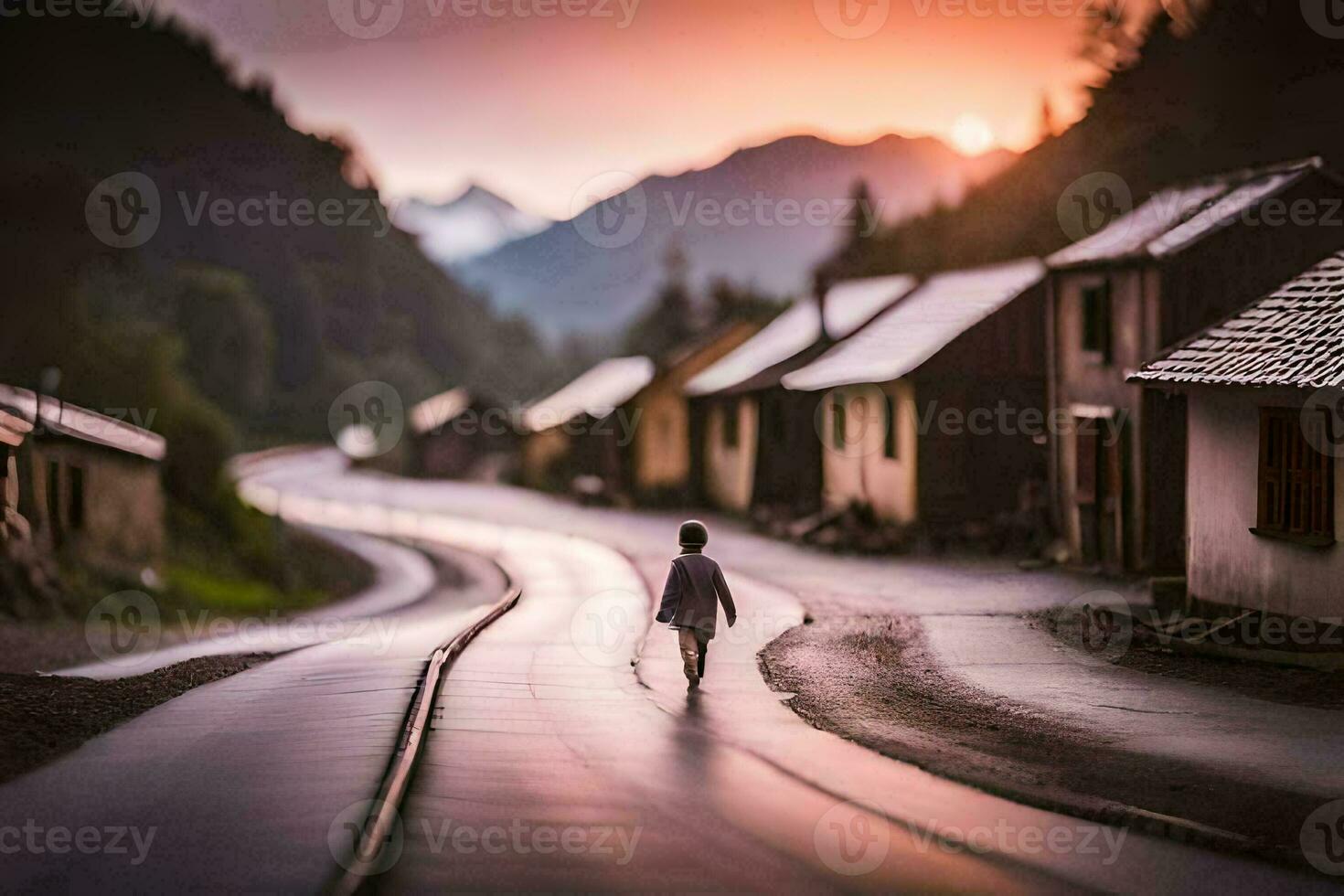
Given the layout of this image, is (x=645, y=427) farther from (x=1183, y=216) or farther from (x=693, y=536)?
(x=693, y=536)

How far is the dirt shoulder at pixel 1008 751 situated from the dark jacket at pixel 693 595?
1.19 m

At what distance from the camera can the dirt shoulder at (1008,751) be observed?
8.92 metres

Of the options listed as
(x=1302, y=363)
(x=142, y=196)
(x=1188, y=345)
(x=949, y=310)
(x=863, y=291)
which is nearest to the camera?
(x=1302, y=363)

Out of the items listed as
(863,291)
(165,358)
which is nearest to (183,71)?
(165,358)

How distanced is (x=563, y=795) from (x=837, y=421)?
24.2 metres

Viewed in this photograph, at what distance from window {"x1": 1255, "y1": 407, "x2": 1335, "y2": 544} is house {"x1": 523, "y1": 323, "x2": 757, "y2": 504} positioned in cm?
2651

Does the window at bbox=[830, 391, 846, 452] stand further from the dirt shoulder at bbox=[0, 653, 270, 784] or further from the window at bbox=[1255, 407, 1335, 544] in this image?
the dirt shoulder at bbox=[0, 653, 270, 784]

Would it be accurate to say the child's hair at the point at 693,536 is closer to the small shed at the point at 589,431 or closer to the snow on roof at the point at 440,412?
the small shed at the point at 589,431

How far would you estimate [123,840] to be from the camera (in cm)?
809

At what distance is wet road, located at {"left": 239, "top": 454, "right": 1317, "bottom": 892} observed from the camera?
760 cm

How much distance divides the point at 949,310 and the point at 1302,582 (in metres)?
16.8

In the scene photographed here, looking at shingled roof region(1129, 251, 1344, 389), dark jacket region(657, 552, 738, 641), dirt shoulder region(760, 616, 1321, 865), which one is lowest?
dirt shoulder region(760, 616, 1321, 865)

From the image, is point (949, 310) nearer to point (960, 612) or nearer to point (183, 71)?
point (960, 612)

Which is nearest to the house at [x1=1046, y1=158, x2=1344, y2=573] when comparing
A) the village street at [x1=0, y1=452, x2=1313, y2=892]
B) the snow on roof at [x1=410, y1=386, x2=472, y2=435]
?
the village street at [x1=0, y1=452, x2=1313, y2=892]
